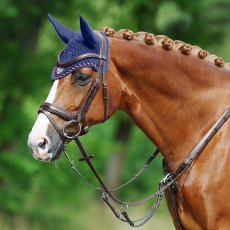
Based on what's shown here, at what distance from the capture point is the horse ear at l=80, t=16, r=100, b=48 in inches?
219

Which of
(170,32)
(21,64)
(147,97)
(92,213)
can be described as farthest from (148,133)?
(92,213)

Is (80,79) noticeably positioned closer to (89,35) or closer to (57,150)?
(89,35)

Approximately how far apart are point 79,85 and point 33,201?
10996mm

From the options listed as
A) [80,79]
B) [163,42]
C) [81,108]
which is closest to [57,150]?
[81,108]

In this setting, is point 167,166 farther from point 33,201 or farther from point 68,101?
point 33,201

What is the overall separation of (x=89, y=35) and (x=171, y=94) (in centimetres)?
81

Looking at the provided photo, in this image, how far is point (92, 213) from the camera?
765 inches

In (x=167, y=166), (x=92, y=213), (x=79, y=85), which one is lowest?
(x=92, y=213)

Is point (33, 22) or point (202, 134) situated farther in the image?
point (33, 22)

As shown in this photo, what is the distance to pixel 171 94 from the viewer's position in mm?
5910

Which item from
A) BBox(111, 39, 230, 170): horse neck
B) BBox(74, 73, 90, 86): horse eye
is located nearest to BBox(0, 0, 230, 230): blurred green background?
BBox(111, 39, 230, 170): horse neck

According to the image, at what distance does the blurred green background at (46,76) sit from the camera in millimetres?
14352

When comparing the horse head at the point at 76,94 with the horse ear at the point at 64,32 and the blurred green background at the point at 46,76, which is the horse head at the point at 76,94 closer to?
the horse ear at the point at 64,32

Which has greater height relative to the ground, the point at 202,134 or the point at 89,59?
the point at 89,59
